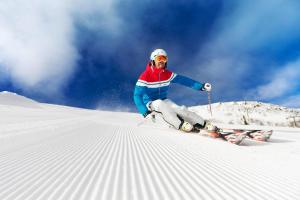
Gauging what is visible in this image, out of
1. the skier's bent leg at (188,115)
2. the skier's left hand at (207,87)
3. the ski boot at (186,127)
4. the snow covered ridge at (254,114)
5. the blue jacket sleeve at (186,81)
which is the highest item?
the blue jacket sleeve at (186,81)

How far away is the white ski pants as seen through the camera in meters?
6.32

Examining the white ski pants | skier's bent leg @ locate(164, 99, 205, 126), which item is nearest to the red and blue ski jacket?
the white ski pants

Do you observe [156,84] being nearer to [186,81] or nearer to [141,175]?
[186,81]

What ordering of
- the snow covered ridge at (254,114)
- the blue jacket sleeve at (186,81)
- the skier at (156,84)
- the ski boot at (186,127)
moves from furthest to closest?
the snow covered ridge at (254,114) → the blue jacket sleeve at (186,81) → the skier at (156,84) → the ski boot at (186,127)

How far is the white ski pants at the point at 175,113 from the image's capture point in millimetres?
6316

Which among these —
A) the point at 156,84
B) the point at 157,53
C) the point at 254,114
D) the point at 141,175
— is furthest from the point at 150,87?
the point at 141,175

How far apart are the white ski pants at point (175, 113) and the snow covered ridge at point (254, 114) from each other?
469cm

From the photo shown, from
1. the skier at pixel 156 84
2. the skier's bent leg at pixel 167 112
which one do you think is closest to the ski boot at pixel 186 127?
the skier's bent leg at pixel 167 112

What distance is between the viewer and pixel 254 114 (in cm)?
1109

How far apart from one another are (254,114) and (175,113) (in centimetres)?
581

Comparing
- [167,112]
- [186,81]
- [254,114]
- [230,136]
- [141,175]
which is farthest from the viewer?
[254,114]

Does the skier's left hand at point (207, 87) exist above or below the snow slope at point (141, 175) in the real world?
above

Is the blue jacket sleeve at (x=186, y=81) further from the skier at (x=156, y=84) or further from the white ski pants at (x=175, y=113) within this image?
the white ski pants at (x=175, y=113)

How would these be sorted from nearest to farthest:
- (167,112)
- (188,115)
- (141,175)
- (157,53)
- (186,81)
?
(141,175) → (188,115) → (167,112) → (157,53) → (186,81)
